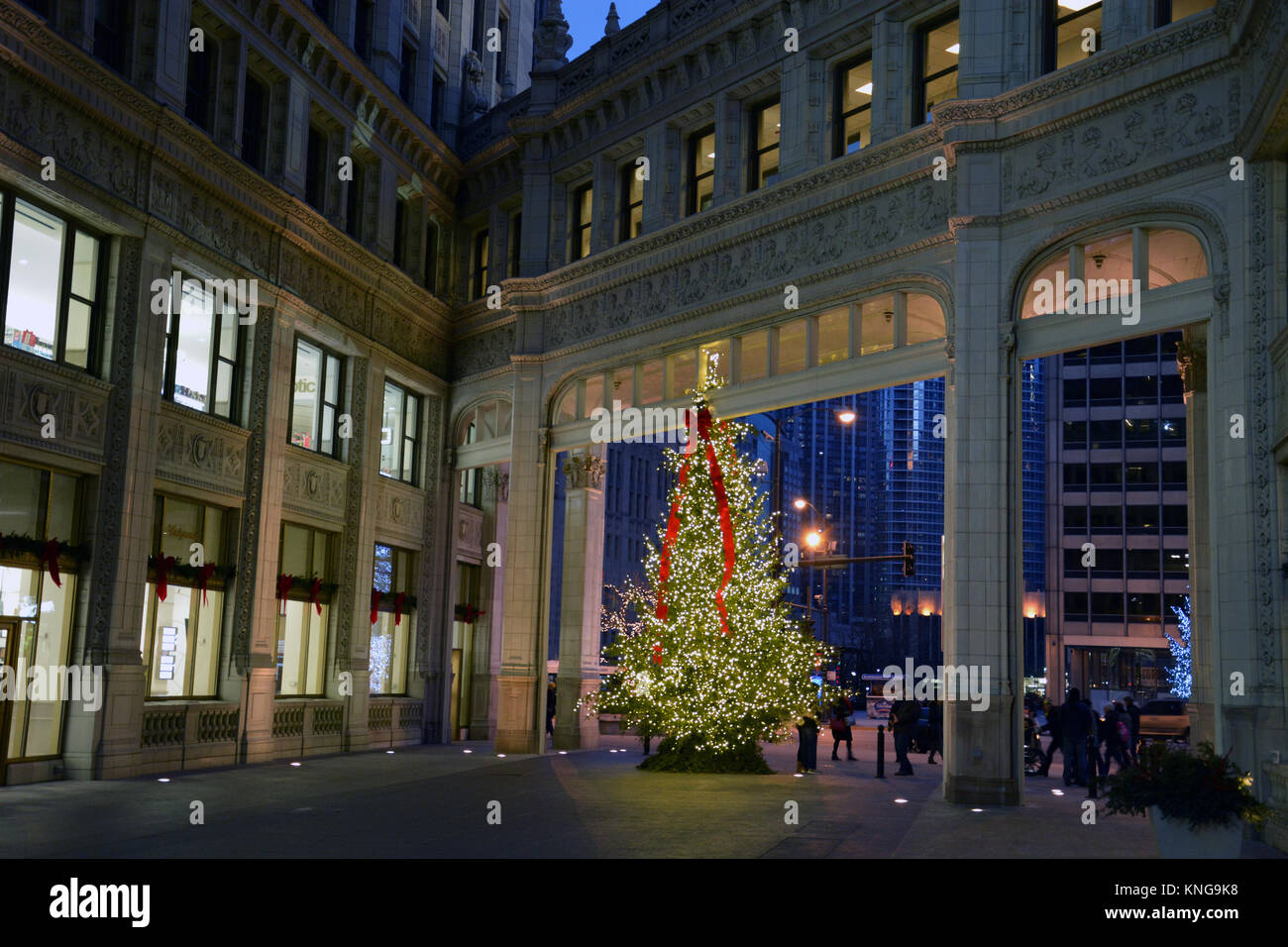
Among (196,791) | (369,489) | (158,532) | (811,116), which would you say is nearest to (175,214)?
(158,532)

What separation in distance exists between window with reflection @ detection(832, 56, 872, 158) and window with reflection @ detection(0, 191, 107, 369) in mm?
14909

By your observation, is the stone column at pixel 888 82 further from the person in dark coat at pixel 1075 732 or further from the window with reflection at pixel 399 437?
the window with reflection at pixel 399 437

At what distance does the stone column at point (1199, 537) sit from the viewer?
20.3 m

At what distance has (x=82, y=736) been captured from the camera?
20.9m

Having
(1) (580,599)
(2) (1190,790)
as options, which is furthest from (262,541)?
(2) (1190,790)

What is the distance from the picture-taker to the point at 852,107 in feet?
81.4

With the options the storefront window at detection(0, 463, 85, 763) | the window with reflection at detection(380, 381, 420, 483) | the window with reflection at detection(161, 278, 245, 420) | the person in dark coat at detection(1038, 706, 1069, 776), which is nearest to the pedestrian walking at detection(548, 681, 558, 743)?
the window with reflection at detection(380, 381, 420, 483)

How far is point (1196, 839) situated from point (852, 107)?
691 inches

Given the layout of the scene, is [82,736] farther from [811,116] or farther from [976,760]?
[811,116]

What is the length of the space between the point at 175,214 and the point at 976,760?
18.4 m

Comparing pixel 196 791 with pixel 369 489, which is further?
pixel 369 489

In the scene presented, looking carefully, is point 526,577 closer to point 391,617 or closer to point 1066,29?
point 391,617

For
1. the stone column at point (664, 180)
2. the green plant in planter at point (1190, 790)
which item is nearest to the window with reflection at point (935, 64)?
the stone column at point (664, 180)
